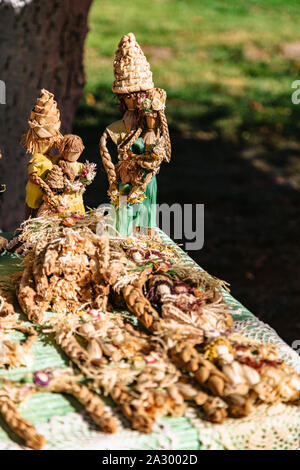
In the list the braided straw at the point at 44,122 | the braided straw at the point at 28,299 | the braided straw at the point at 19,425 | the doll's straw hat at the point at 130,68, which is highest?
the doll's straw hat at the point at 130,68

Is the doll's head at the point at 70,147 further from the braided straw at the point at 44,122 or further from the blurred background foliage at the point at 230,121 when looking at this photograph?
the blurred background foliage at the point at 230,121

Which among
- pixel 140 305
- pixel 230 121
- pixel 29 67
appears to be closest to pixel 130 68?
pixel 140 305

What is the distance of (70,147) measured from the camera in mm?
2484

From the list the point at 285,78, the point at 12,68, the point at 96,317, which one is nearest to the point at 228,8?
the point at 285,78

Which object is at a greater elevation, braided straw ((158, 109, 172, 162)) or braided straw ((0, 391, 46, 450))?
braided straw ((158, 109, 172, 162))

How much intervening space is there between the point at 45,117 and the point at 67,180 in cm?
27

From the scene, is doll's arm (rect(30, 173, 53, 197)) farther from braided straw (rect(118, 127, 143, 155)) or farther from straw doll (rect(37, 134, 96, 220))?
braided straw (rect(118, 127, 143, 155))

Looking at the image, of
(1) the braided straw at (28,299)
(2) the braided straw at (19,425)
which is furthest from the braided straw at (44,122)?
(2) the braided straw at (19,425)

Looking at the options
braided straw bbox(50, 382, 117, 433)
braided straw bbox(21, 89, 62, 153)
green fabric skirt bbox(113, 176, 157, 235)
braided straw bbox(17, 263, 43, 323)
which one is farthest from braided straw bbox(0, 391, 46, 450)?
braided straw bbox(21, 89, 62, 153)

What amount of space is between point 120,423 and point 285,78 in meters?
7.31

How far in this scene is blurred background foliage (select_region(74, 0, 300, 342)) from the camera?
4949mm

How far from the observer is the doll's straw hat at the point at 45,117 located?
8.16 ft

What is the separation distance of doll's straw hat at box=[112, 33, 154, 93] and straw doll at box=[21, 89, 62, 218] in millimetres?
287

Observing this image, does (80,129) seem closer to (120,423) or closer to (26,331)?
(26,331)
